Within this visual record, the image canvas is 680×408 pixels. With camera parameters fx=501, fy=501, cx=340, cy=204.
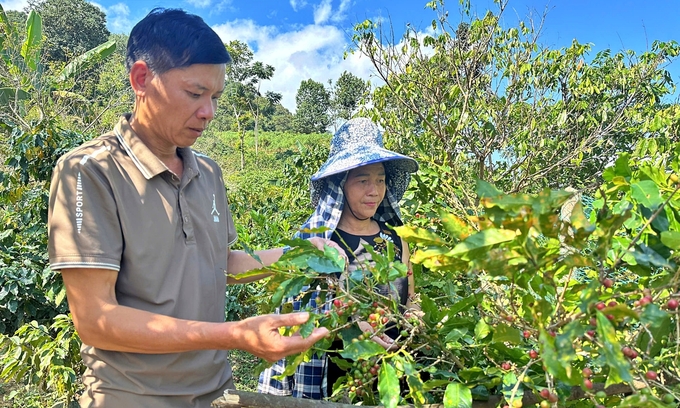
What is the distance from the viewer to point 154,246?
1162mm

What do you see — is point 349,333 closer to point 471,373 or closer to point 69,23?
point 471,373

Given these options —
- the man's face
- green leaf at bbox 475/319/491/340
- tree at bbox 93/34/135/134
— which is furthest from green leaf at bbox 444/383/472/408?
tree at bbox 93/34/135/134

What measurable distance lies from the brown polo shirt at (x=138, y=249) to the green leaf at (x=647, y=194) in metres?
0.96

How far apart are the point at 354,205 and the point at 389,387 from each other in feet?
3.69

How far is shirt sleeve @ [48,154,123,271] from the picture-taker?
3.42 feet

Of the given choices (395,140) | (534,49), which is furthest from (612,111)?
(395,140)

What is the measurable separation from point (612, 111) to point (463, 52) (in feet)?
6.55

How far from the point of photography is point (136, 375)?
115 cm

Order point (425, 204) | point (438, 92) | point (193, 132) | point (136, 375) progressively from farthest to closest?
1. point (438, 92)
2. point (425, 204)
3. point (193, 132)
4. point (136, 375)

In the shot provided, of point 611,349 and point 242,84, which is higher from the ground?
point 242,84

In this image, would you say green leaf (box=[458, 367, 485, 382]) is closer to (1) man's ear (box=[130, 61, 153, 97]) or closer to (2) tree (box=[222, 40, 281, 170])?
(1) man's ear (box=[130, 61, 153, 97])

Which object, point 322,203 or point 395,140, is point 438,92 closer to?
point 395,140

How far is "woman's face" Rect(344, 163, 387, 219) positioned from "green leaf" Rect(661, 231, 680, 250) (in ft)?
4.06

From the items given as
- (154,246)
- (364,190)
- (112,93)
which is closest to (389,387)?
(154,246)
